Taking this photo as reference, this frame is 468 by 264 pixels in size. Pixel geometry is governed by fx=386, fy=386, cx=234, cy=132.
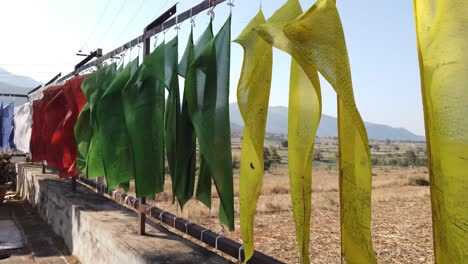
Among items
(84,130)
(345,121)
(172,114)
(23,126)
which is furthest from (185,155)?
(23,126)

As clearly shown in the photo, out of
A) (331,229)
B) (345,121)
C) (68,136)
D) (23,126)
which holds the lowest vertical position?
(331,229)

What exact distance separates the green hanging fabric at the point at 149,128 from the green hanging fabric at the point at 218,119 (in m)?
0.59

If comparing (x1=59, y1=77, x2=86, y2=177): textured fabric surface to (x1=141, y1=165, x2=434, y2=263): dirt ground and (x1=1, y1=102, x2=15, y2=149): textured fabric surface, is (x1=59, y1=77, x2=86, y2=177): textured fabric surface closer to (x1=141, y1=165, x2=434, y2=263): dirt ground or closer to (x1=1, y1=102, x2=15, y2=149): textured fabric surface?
(x1=141, y1=165, x2=434, y2=263): dirt ground

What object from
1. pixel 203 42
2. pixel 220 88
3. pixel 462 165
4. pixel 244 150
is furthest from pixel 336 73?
pixel 203 42

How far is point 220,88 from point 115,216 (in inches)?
93.1

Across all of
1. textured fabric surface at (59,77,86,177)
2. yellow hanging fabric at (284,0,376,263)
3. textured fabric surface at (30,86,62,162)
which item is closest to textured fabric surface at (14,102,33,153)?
textured fabric surface at (30,86,62,162)

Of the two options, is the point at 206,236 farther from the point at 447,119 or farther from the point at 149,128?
the point at 447,119

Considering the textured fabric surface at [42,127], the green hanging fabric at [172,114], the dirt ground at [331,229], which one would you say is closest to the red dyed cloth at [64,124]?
the textured fabric surface at [42,127]

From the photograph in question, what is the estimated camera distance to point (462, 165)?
1.03 metres

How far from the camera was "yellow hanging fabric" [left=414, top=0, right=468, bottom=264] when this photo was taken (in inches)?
40.6

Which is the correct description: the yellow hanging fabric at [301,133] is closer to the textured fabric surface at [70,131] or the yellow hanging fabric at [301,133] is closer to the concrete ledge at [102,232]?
the concrete ledge at [102,232]

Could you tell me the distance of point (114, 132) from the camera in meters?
3.12

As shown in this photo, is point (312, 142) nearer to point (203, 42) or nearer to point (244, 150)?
point (244, 150)

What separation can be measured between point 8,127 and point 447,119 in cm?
1121
